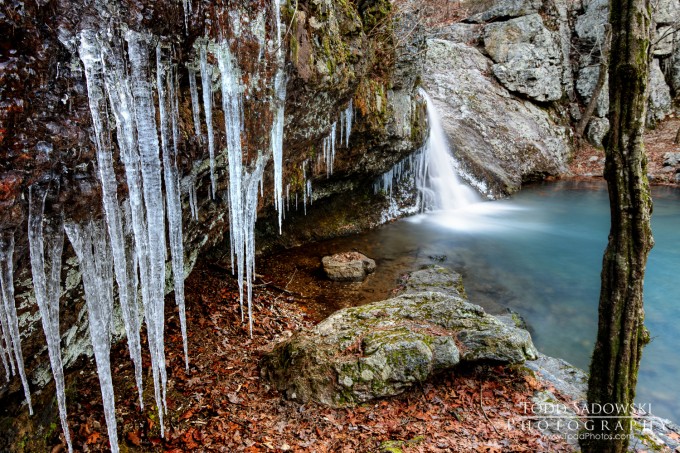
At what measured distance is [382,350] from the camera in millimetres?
4199

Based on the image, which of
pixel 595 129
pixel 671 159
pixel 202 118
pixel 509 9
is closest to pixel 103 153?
pixel 202 118

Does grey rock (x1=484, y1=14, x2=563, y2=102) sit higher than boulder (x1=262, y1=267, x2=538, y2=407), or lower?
higher

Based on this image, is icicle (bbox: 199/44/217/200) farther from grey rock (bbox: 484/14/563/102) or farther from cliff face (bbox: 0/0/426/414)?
grey rock (bbox: 484/14/563/102)

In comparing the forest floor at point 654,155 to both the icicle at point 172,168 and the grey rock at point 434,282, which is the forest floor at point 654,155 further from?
the icicle at point 172,168

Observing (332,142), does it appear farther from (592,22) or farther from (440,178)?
(592,22)

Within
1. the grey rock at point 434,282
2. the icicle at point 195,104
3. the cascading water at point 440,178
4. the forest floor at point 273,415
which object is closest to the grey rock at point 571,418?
the forest floor at point 273,415

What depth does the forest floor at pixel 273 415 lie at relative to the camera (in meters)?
3.50

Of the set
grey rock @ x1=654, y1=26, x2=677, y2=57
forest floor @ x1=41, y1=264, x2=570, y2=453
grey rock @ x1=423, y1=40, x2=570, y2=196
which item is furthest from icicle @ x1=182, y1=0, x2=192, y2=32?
grey rock @ x1=654, y1=26, x2=677, y2=57

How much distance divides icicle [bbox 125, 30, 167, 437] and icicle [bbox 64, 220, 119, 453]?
0.31 metres

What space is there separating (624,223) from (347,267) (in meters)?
5.19

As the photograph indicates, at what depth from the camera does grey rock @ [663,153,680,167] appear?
1645cm

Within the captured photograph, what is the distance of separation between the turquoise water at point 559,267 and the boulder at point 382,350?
2.21 m

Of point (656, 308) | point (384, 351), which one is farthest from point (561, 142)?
point (384, 351)

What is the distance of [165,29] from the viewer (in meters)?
3.06
